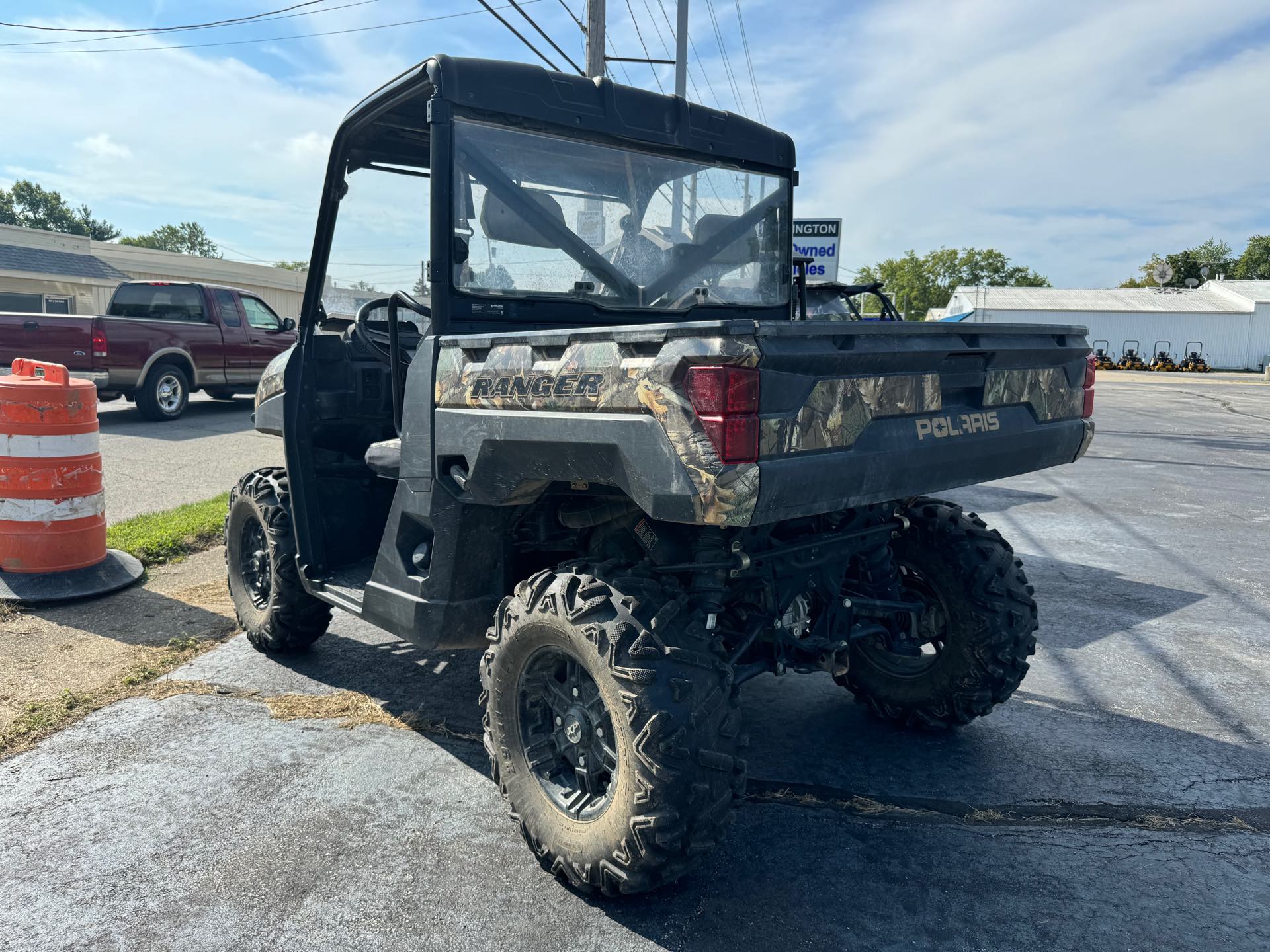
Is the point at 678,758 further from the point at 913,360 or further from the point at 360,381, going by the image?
the point at 360,381

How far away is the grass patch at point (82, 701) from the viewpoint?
380 centimetres

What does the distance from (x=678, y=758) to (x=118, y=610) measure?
14.2 feet

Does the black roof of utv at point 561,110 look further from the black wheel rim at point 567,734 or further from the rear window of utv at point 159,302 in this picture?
the rear window of utv at point 159,302

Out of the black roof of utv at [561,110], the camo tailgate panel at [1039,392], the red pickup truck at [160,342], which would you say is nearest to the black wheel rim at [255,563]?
the black roof of utv at [561,110]

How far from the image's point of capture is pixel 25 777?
348 centimetres

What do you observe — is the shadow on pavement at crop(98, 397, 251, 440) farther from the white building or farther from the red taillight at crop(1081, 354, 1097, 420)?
the white building

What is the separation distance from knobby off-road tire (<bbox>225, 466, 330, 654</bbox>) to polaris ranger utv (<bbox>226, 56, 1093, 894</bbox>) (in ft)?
0.07

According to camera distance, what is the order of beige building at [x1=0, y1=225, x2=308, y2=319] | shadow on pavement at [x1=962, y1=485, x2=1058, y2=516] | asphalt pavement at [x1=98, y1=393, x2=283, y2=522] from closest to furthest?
asphalt pavement at [x1=98, y1=393, x2=283, y2=522], shadow on pavement at [x1=962, y1=485, x2=1058, y2=516], beige building at [x1=0, y1=225, x2=308, y2=319]

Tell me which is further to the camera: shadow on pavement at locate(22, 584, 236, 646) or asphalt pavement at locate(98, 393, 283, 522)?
asphalt pavement at locate(98, 393, 283, 522)

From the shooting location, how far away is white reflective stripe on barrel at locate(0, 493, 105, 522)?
5.54 metres

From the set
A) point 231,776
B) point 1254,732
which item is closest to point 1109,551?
point 1254,732

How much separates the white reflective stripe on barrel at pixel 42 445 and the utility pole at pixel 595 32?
11135mm

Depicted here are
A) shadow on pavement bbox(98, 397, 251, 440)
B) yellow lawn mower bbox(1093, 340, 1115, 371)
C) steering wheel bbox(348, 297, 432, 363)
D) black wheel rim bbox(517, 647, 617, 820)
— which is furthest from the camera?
yellow lawn mower bbox(1093, 340, 1115, 371)

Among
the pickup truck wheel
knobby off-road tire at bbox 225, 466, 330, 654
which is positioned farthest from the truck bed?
the pickup truck wheel
